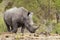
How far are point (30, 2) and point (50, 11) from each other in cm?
192

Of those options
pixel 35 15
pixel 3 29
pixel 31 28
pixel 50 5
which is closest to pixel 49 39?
pixel 31 28

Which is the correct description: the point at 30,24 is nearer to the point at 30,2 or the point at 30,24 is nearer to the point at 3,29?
the point at 3,29

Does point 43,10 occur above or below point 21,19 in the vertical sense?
above

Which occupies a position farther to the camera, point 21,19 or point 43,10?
point 43,10

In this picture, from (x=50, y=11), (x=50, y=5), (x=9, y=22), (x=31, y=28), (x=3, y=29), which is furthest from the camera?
(x=50, y=11)

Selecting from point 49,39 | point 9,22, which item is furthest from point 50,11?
point 49,39

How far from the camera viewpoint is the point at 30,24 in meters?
17.6

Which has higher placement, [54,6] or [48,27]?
[54,6]

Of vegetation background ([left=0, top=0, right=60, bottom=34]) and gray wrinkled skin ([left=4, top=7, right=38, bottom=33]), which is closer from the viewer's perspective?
gray wrinkled skin ([left=4, top=7, right=38, bottom=33])

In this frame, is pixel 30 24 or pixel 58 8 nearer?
pixel 30 24

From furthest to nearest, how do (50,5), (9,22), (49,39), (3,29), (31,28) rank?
(50,5) → (3,29) → (9,22) → (31,28) → (49,39)

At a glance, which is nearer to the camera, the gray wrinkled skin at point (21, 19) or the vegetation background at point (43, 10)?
the gray wrinkled skin at point (21, 19)

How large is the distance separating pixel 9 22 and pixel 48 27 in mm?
7431

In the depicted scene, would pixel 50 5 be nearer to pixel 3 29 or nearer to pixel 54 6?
pixel 54 6
